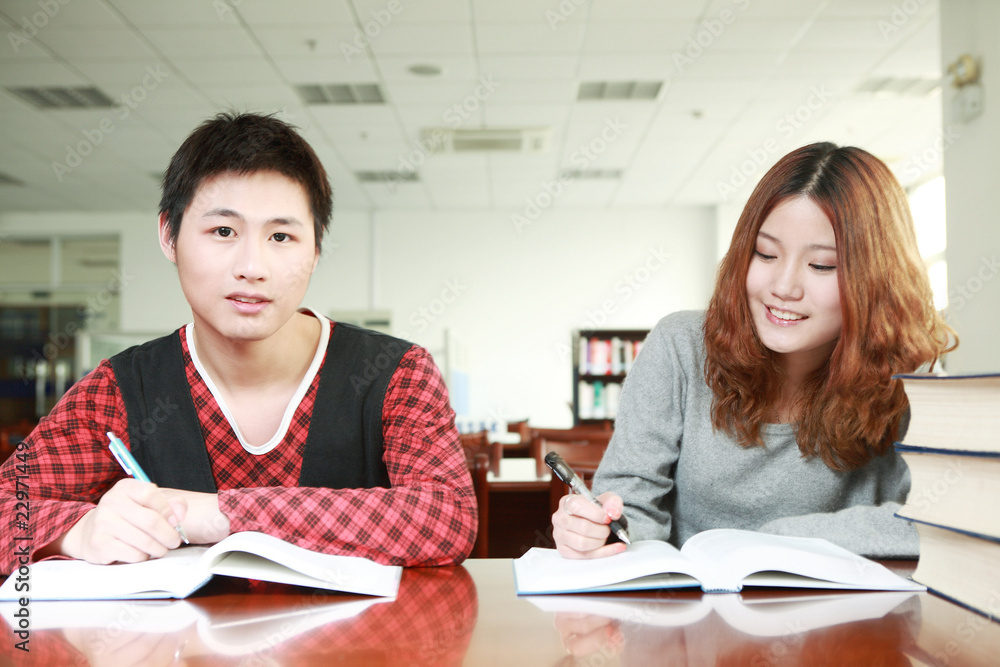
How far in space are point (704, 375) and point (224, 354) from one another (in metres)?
0.78

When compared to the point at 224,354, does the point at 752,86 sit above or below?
above

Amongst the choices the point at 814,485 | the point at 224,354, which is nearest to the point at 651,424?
the point at 814,485

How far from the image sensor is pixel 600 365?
605 centimetres

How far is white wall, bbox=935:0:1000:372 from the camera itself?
3.45m

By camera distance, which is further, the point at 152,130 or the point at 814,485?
the point at 152,130

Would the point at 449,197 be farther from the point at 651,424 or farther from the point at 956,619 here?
the point at 956,619

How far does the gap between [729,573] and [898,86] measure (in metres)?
5.51

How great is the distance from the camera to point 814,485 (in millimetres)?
1181

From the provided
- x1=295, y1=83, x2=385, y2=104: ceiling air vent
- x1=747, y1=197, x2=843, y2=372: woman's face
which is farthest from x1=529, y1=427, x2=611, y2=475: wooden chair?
x1=295, y1=83, x2=385, y2=104: ceiling air vent

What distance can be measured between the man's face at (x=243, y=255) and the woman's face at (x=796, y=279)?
70cm

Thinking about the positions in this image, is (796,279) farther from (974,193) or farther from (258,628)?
(974,193)

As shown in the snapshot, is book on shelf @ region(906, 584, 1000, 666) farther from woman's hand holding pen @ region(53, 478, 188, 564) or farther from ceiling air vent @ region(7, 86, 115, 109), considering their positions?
ceiling air vent @ region(7, 86, 115, 109)

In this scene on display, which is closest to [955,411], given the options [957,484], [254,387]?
[957,484]

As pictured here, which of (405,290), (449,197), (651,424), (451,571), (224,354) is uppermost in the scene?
(449,197)
